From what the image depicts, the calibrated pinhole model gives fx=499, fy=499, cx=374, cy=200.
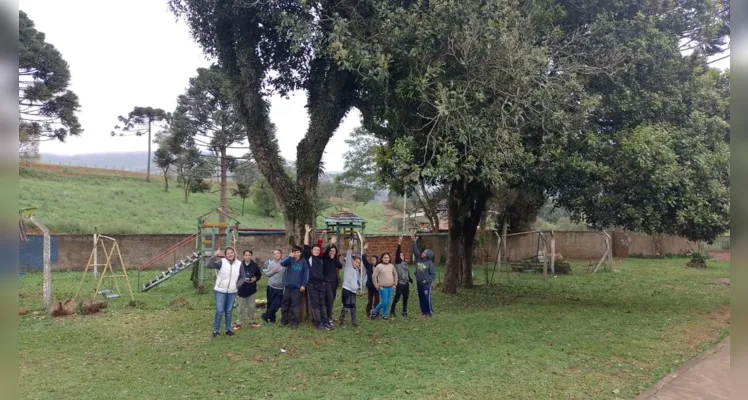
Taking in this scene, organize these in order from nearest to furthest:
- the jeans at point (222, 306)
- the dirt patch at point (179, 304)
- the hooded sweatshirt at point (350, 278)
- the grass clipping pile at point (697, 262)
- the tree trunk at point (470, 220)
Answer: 1. the jeans at point (222, 306)
2. the hooded sweatshirt at point (350, 278)
3. the dirt patch at point (179, 304)
4. the tree trunk at point (470, 220)
5. the grass clipping pile at point (697, 262)

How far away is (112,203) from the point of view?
1320 inches

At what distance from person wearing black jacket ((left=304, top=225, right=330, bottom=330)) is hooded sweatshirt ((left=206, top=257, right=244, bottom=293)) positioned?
144cm

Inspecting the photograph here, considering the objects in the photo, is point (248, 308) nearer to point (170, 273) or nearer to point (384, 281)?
point (384, 281)

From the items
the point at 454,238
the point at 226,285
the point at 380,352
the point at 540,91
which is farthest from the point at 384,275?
the point at 540,91

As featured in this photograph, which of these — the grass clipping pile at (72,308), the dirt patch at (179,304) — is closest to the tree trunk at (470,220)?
the dirt patch at (179,304)

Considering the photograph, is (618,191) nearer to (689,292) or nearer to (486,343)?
(486,343)

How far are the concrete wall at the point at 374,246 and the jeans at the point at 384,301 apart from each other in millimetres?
4713

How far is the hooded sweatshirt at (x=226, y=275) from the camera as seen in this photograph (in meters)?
9.23

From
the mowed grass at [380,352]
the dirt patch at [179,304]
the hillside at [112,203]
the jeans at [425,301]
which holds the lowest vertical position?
the dirt patch at [179,304]

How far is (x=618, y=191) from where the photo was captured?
1125cm

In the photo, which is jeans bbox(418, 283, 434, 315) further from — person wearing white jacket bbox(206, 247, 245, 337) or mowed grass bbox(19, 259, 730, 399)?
person wearing white jacket bbox(206, 247, 245, 337)

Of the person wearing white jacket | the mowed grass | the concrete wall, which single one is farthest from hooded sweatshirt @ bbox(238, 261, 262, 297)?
the concrete wall

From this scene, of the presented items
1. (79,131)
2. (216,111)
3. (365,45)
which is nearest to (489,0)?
(365,45)

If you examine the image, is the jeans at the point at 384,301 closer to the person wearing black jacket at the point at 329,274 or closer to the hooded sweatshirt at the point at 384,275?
the hooded sweatshirt at the point at 384,275
